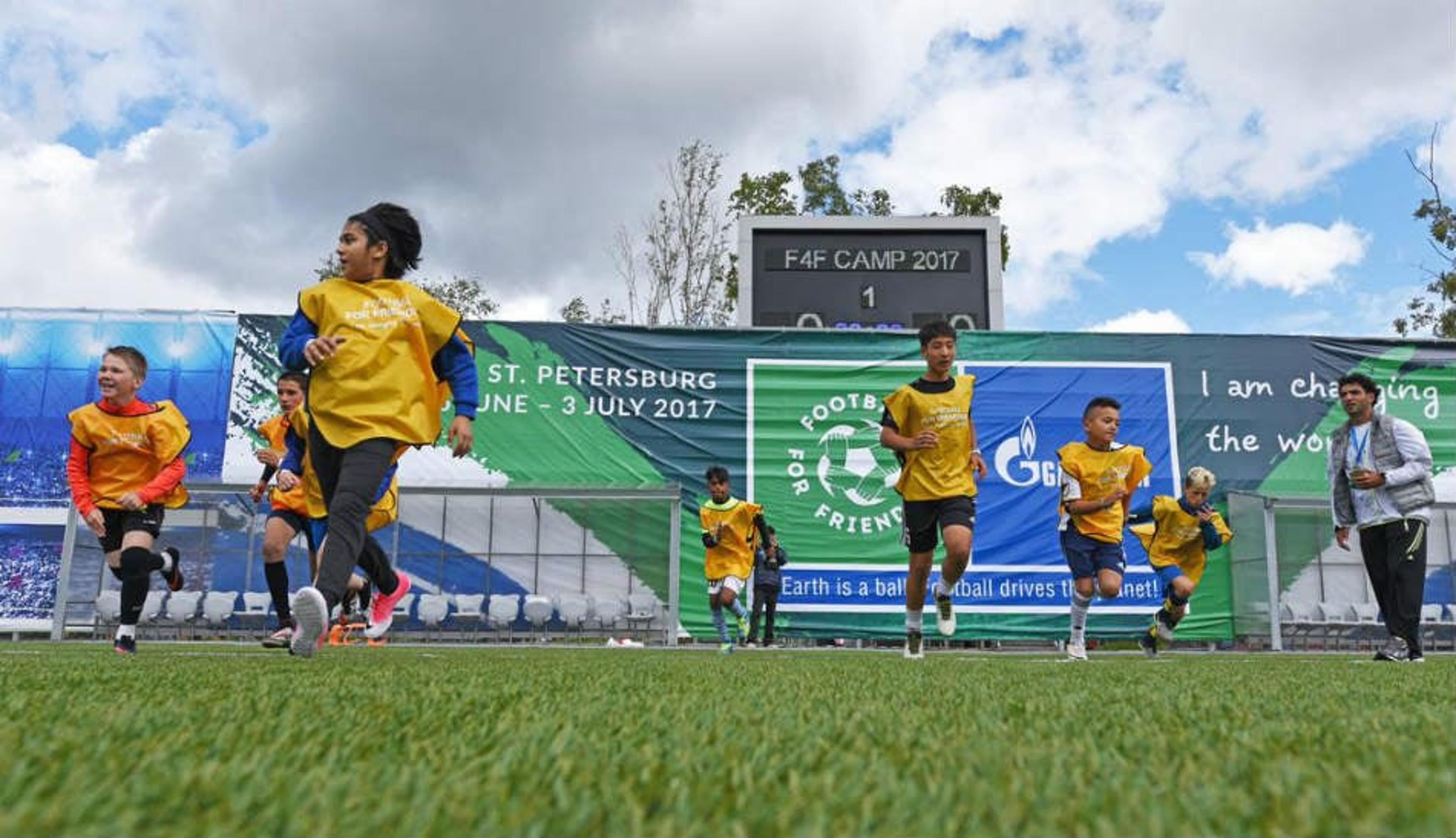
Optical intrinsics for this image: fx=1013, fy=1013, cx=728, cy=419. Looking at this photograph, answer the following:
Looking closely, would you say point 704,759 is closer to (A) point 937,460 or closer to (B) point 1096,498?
(A) point 937,460

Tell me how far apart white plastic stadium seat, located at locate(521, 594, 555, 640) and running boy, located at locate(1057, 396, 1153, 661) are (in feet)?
24.2

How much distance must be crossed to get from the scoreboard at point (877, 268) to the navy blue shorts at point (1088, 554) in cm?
446

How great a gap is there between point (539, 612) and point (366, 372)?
32.3 feet

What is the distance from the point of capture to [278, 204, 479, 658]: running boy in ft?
12.5

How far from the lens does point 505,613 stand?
13.6 metres

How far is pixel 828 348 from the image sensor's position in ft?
44.1

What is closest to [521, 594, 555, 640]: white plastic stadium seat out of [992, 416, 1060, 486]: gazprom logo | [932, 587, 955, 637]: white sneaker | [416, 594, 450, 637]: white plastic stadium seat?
[416, 594, 450, 637]: white plastic stadium seat

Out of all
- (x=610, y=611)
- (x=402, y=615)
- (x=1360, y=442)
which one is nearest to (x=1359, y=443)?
(x=1360, y=442)

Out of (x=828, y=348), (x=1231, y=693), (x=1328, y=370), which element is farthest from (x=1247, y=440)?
(x=1231, y=693)

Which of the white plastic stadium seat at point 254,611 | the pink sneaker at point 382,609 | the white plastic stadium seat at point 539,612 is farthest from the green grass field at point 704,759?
the white plastic stadium seat at point 254,611

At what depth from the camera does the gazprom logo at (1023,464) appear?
43.1 feet

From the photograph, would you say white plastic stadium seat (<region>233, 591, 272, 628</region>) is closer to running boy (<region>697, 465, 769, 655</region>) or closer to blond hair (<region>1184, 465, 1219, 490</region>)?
running boy (<region>697, 465, 769, 655</region>)

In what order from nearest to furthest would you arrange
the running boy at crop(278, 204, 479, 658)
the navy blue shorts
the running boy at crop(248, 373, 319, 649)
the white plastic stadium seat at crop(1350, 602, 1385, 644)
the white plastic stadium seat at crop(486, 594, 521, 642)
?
the running boy at crop(278, 204, 479, 658)
the running boy at crop(248, 373, 319, 649)
the navy blue shorts
the white plastic stadium seat at crop(486, 594, 521, 642)
the white plastic stadium seat at crop(1350, 602, 1385, 644)

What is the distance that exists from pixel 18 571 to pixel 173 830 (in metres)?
14.1
